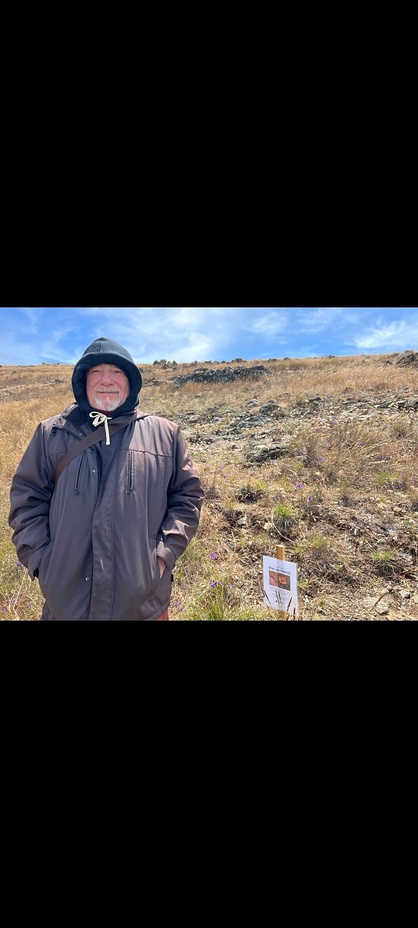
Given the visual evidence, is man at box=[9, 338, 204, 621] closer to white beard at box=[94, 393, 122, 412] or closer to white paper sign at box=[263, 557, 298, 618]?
white beard at box=[94, 393, 122, 412]

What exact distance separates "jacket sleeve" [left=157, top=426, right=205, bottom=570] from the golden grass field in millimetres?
1190

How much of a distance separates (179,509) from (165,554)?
26 centimetres

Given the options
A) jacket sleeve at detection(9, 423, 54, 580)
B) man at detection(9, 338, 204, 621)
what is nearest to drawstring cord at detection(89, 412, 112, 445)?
man at detection(9, 338, 204, 621)

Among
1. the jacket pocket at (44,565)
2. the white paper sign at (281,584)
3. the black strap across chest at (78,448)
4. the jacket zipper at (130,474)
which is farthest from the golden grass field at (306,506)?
the black strap across chest at (78,448)

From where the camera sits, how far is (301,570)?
3123mm

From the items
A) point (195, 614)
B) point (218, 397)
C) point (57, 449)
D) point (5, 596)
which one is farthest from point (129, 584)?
point (218, 397)

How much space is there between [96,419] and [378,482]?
397 centimetres

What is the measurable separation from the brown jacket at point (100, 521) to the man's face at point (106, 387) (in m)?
0.12

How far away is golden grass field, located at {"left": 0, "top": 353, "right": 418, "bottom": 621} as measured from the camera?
2816 mm

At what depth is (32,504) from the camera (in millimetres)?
1632

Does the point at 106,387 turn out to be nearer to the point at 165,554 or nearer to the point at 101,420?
the point at 101,420

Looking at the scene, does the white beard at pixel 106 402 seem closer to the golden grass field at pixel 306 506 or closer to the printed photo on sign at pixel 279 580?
the printed photo on sign at pixel 279 580

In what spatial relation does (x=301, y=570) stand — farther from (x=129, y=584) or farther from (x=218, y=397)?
(x=218, y=397)

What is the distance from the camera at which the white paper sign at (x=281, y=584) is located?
175 cm
